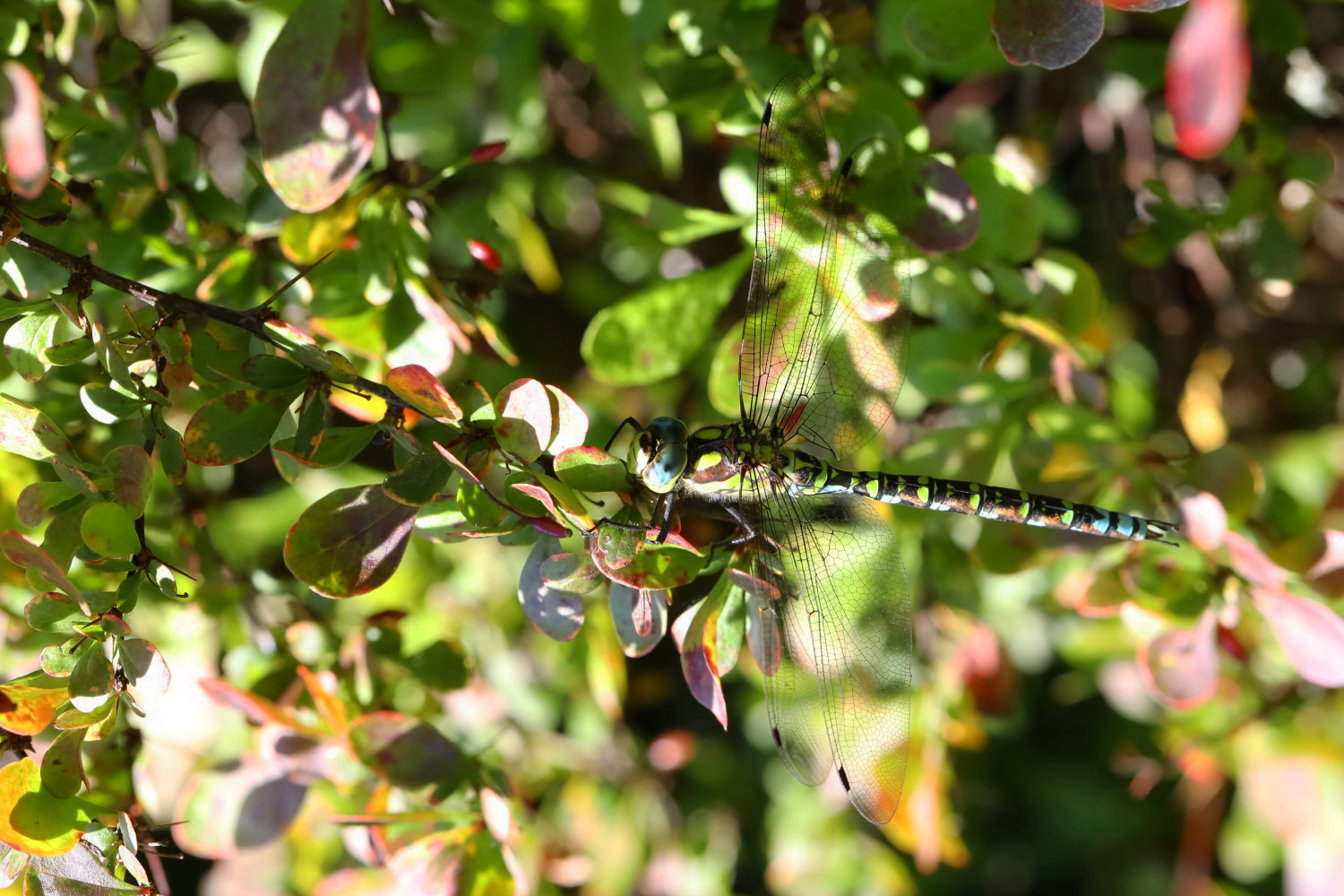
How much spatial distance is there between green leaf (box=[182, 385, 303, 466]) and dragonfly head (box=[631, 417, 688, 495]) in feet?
1.08

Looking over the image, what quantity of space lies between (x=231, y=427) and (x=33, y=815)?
34 cm

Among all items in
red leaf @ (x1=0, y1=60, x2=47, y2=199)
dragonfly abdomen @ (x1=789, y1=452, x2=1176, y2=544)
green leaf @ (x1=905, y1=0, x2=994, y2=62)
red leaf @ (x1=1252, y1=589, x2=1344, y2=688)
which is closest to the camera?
red leaf @ (x1=0, y1=60, x2=47, y2=199)

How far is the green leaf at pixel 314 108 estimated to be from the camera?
2.59 ft

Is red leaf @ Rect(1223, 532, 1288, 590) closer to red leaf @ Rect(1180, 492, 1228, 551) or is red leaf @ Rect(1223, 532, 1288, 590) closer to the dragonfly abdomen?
red leaf @ Rect(1180, 492, 1228, 551)

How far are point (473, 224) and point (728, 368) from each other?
328 millimetres

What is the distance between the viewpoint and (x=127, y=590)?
708 mm

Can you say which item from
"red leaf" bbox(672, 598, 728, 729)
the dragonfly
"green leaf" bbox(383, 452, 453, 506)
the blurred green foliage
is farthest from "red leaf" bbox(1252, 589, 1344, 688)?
"green leaf" bbox(383, 452, 453, 506)

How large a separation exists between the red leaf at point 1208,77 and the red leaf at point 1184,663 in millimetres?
530

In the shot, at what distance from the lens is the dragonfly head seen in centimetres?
89

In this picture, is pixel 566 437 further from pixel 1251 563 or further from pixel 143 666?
pixel 1251 563

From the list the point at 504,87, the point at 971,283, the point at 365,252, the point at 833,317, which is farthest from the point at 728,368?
the point at 504,87

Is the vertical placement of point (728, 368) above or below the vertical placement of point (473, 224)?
below

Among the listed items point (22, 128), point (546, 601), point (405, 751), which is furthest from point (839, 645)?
point (22, 128)

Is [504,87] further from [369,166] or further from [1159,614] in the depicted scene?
[1159,614]
